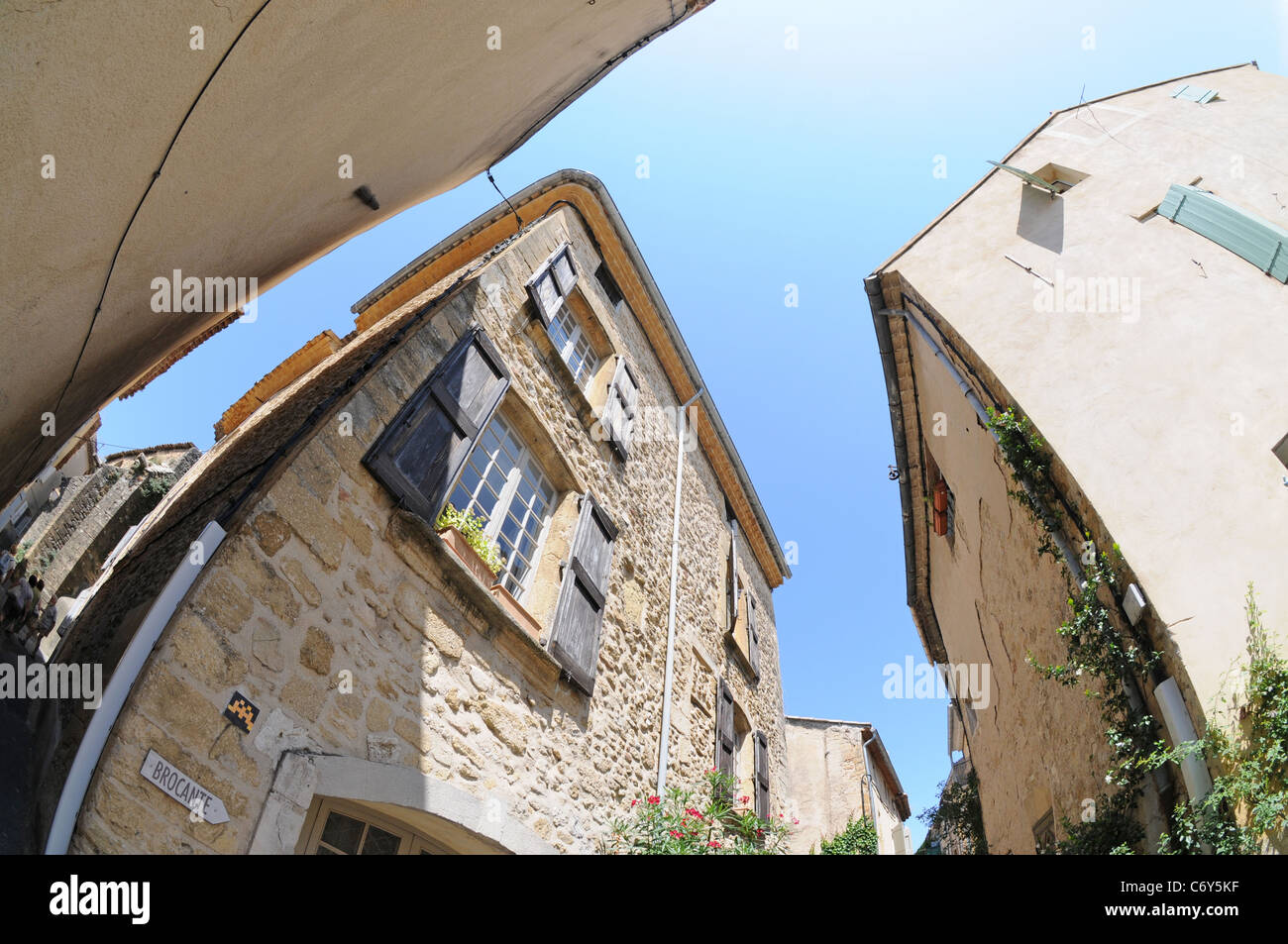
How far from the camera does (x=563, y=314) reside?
7012 mm

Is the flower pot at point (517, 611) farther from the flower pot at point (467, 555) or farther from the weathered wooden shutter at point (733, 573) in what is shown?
the weathered wooden shutter at point (733, 573)

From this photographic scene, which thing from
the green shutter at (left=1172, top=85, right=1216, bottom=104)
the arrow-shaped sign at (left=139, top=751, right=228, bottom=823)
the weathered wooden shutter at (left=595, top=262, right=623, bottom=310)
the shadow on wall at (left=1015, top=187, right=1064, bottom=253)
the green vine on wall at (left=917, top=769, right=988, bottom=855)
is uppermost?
the green shutter at (left=1172, top=85, right=1216, bottom=104)

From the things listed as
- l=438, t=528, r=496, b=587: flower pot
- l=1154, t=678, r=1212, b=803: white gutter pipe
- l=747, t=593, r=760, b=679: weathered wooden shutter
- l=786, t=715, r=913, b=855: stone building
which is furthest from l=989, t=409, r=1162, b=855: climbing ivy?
l=786, t=715, r=913, b=855: stone building

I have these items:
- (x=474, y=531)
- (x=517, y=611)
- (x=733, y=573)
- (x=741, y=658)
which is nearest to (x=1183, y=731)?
→ (x=517, y=611)

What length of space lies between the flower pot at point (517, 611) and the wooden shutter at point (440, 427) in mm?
677

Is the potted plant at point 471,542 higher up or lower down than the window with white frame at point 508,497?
lower down

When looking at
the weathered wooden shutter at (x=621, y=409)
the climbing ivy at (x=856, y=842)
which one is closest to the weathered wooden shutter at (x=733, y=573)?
the weathered wooden shutter at (x=621, y=409)

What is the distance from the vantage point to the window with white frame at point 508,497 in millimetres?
4848

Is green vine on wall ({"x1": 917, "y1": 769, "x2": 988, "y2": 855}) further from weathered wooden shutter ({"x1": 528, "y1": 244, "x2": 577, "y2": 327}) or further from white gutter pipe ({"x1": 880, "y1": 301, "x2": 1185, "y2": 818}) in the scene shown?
weathered wooden shutter ({"x1": 528, "y1": 244, "x2": 577, "y2": 327})

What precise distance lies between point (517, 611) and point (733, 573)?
5531 mm

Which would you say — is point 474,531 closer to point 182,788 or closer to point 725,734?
point 182,788

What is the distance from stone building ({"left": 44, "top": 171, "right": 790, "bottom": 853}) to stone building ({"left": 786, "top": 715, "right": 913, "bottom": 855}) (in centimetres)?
810

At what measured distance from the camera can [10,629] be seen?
4039 mm

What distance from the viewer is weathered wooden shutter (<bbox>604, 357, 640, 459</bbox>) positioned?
672cm
